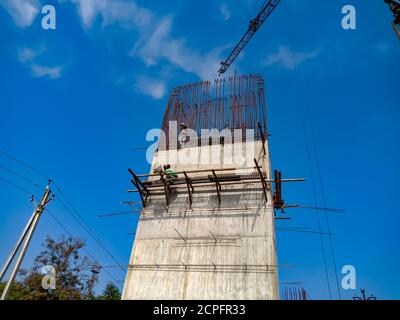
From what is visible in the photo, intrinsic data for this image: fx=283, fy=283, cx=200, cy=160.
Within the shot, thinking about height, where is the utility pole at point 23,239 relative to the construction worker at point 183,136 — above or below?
below

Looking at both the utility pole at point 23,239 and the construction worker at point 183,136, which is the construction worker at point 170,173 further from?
the utility pole at point 23,239

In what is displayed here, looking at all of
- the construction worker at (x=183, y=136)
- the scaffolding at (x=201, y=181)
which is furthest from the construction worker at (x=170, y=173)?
the construction worker at (x=183, y=136)

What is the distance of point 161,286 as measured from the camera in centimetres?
1233

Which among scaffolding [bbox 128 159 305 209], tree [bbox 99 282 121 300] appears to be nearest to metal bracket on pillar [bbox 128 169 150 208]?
scaffolding [bbox 128 159 305 209]

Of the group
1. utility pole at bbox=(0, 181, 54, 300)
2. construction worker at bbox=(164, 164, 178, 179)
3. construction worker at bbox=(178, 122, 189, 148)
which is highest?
construction worker at bbox=(178, 122, 189, 148)

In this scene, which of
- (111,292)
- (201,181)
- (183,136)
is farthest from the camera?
(111,292)

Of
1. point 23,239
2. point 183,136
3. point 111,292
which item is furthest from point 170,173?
point 111,292

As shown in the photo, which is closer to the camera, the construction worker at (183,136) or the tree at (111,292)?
the construction worker at (183,136)

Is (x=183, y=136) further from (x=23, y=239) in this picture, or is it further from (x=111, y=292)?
(x=111, y=292)

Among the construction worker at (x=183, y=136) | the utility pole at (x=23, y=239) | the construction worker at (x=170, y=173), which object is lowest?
the utility pole at (x=23, y=239)

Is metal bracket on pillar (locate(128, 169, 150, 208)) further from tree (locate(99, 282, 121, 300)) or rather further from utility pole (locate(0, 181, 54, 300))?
tree (locate(99, 282, 121, 300))

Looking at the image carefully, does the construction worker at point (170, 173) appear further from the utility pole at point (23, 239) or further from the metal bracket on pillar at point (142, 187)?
the utility pole at point (23, 239)

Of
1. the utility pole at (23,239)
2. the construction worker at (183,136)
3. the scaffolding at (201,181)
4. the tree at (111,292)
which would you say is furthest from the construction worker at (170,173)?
the tree at (111,292)
